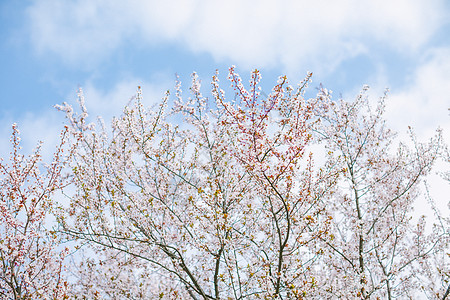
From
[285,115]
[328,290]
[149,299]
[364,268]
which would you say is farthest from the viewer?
[149,299]

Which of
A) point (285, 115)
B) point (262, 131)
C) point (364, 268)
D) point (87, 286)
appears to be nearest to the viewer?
point (262, 131)

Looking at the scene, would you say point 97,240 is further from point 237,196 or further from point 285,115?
point 285,115

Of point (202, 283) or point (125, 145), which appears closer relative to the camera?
point (202, 283)

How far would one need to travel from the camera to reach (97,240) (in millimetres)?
7297

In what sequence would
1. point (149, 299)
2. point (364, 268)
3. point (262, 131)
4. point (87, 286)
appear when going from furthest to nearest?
point (87, 286), point (149, 299), point (364, 268), point (262, 131)

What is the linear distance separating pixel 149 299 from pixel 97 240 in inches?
106

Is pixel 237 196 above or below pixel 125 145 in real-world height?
A: below

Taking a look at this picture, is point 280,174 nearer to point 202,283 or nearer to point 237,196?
point 237,196

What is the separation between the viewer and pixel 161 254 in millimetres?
7723

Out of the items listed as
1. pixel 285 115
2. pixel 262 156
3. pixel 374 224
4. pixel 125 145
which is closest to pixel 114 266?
pixel 125 145

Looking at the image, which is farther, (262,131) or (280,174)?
(262,131)

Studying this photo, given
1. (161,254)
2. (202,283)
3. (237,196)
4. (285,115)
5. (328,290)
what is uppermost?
(285,115)

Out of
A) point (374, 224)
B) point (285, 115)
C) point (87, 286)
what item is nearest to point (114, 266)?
point (87, 286)

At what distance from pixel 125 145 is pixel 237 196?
342 centimetres
